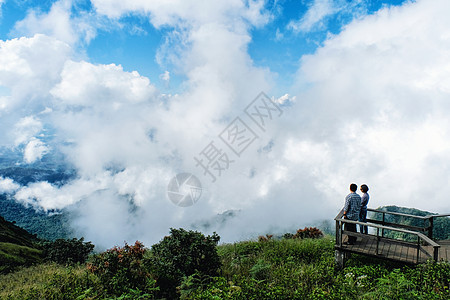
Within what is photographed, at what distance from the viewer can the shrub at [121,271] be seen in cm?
724

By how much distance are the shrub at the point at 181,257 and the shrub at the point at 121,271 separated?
1.63 ft

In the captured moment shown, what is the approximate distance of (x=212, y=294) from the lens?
6.20 meters

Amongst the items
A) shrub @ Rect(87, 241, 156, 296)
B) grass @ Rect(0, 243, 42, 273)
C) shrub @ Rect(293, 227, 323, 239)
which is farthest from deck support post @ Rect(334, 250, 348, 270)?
grass @ Rect(0, 243, 42, 273)

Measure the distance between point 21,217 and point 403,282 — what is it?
221060mm

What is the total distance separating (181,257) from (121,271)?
1.76m

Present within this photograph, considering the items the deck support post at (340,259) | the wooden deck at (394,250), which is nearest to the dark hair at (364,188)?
the wooden deck at (394,250)

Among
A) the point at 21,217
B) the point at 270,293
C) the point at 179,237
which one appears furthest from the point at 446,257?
the point at 21,217

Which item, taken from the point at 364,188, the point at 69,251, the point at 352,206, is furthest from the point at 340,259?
the point at 69,251

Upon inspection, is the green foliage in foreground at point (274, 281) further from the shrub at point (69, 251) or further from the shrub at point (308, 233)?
the shrub at point (69, 251)

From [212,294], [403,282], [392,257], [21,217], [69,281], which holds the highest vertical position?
[21,217]

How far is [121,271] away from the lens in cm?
753

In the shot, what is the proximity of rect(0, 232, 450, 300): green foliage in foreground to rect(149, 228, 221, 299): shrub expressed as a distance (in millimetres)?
189

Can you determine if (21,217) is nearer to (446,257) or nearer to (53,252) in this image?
(53,252)

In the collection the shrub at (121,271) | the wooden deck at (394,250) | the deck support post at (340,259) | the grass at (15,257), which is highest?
the wooden deck at (394,250)
